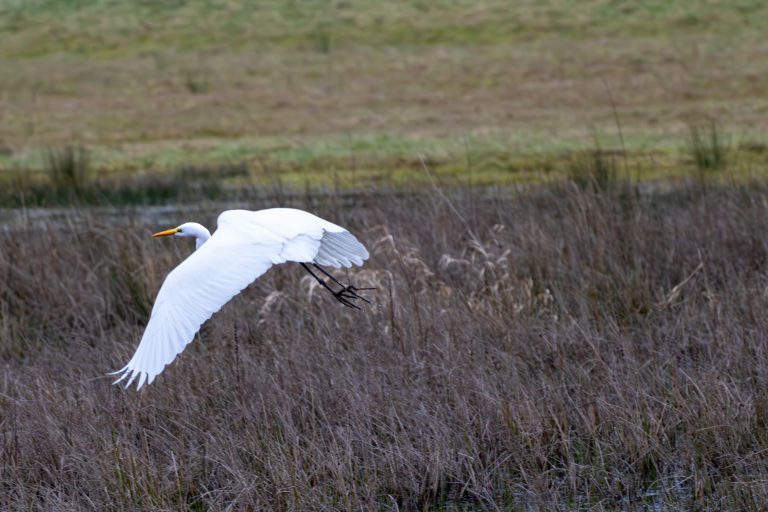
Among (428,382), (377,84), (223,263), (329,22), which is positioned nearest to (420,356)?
(428,382)

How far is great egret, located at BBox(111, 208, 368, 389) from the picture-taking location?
13.4 ft

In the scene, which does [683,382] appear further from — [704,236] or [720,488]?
[704,236]

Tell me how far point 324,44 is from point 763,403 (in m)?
24.4

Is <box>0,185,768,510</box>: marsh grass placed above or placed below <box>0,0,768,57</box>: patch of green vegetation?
above

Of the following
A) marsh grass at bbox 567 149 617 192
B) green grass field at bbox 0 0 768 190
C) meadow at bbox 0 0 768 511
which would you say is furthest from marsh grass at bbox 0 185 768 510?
green grass field at bbox 0 0 768 190

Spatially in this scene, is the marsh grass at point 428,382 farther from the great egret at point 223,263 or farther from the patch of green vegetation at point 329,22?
the patch of green vegetation at point 329,22

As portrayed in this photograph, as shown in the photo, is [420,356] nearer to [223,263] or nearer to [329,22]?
[223,263]

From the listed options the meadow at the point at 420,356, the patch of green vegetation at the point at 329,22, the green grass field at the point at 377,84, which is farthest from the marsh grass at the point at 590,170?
the patch of green vegetation at the point at 329,22

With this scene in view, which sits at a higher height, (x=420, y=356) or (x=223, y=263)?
(x=223, y=263)

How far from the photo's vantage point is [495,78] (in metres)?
24.4

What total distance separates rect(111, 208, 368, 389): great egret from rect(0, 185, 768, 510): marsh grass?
48 cm

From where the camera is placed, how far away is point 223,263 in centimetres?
454

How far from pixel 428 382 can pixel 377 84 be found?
19.5 metres

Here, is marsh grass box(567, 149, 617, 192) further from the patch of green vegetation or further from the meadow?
the patch of green vegetation
